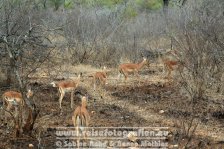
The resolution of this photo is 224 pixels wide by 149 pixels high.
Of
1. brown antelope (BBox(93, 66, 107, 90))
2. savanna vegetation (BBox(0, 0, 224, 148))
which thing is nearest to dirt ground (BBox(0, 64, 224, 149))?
savanna vegetation (BBox(0, 0, 224, 148))

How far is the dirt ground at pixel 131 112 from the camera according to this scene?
26.1 ft

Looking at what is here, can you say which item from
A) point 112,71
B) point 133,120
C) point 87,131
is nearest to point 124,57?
point 112,71

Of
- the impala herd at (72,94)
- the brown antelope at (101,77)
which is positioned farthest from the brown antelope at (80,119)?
the brown antelope at (101,77)

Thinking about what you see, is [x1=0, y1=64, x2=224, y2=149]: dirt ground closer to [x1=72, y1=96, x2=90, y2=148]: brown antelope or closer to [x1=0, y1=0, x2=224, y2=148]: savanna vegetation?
[x1=0, y1=0, x2=224, y2=148]: savanna vegetation

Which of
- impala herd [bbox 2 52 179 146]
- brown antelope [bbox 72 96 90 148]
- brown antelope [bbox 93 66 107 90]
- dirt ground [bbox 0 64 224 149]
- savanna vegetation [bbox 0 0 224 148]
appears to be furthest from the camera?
brown antelope [bbox 93 66 107 90]

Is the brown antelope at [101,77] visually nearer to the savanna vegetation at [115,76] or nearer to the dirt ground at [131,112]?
the savanna vegetation at [115,76]

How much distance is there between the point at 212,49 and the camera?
12.6 meters

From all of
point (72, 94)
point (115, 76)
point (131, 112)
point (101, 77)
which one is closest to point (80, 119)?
Answer: point (131, 112)

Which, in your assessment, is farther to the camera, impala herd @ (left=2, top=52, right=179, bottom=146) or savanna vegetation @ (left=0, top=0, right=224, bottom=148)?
savanna vegetation @ (left=0, top=0, right=224, bottom=148)

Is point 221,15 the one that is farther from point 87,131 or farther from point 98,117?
point 87,131

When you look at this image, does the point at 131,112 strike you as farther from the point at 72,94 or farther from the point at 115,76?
the point at 115,76

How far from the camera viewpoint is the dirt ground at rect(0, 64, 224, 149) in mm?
7953

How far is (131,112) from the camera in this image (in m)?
10.5

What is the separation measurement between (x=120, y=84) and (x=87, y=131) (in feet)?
21.0
